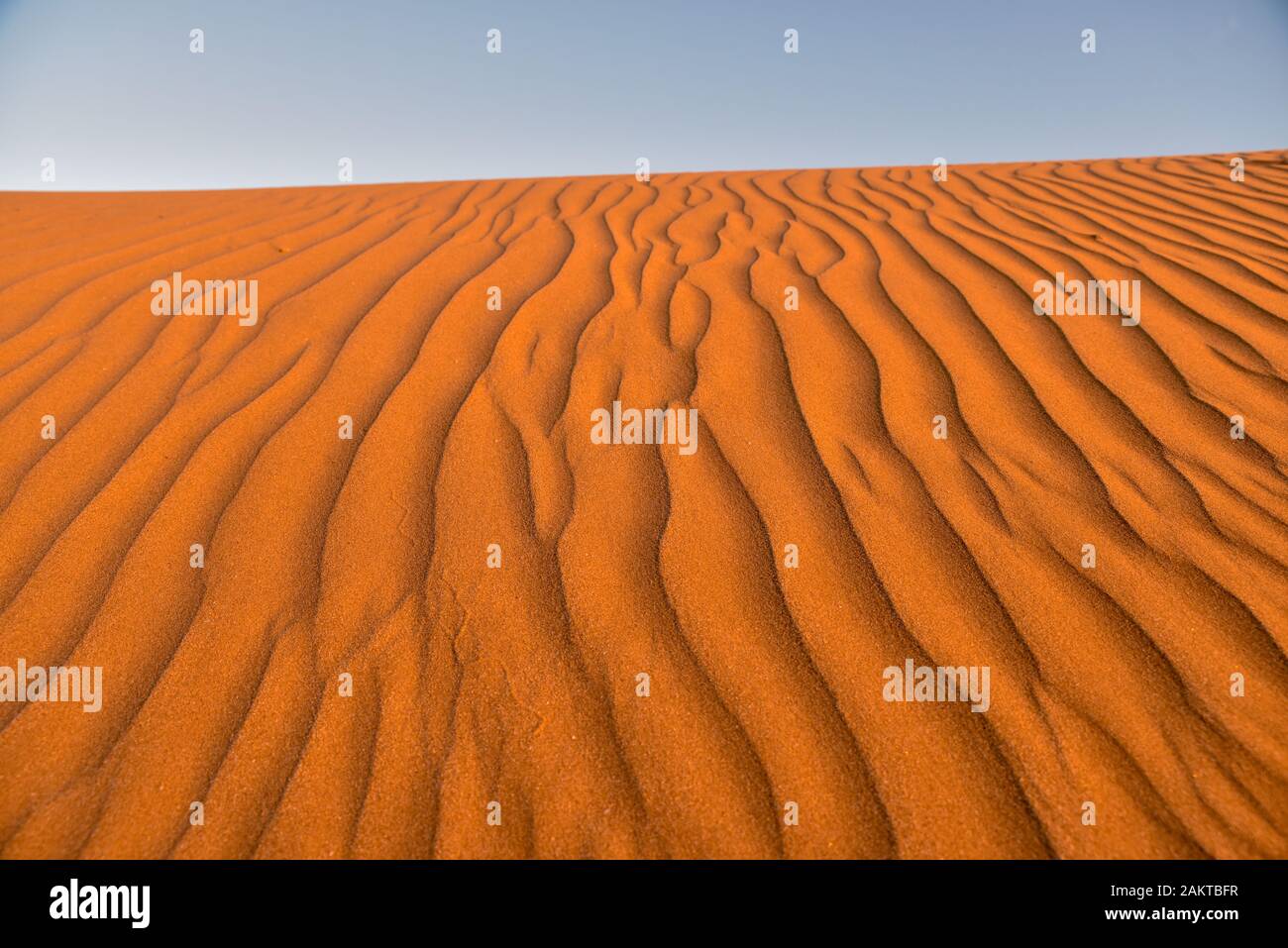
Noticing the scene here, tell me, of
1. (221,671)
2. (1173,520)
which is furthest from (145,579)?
(1173,520)

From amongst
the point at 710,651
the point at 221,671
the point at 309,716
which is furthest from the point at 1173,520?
the point at 221,671

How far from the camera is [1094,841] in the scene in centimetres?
122

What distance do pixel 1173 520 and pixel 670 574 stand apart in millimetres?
1216

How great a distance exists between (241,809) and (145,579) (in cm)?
76

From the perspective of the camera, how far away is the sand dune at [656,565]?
51.5 inches

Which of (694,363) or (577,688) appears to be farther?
(694,363)

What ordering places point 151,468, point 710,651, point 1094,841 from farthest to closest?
point 151,468 < point 710,651 < point 1094,841

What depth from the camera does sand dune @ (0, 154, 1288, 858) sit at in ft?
4.29

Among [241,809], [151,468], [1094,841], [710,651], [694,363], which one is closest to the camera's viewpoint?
[1094,841]

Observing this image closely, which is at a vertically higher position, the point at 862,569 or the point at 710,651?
the point at 862,569

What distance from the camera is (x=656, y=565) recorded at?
1789 millimetres

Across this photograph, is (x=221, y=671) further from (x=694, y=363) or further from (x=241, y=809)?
(x=694, y=363)

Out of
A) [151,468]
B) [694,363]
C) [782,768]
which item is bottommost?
[782,768]
